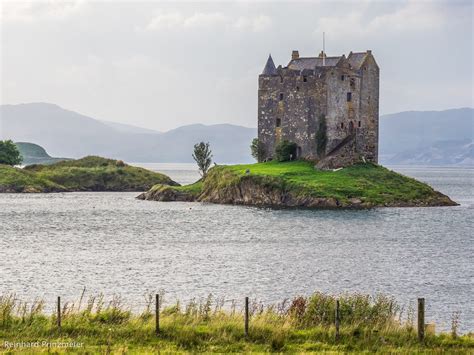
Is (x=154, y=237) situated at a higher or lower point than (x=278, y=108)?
lower

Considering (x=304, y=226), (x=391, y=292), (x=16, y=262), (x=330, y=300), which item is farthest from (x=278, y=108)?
(x=330, y=300)

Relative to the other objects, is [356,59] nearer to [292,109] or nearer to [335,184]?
[292,109]

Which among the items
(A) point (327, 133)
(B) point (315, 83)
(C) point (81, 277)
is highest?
(B) point (315, 83)

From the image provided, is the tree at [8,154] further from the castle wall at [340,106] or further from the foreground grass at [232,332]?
the foreground grass at [232,332]

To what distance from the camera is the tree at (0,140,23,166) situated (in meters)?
183

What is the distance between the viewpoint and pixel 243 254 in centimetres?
6391

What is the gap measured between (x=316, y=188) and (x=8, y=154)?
100m

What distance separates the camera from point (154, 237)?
77.0 m

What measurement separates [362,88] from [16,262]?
237ft

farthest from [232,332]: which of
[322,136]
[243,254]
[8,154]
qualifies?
[8,154]

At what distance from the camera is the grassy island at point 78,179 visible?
547ft

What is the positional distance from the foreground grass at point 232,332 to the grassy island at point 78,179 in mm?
137776

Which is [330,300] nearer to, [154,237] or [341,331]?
[341,331]

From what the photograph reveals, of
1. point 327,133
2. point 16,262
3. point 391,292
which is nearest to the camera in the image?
point 391,292
